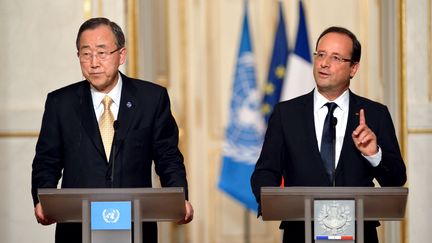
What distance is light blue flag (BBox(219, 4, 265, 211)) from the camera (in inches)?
326

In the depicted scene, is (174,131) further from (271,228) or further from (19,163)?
(271,228)

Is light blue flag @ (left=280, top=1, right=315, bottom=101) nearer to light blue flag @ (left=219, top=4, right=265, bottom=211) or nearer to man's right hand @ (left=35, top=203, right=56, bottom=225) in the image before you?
light blue flag @ (left=219, top=4, right=265, bottom=211)

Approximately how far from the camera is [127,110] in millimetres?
4359

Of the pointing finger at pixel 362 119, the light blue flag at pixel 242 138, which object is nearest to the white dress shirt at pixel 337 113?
the pointing finger at pixel 362 119

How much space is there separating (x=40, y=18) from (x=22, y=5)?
0.15 m

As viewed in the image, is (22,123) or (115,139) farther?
(22,123)

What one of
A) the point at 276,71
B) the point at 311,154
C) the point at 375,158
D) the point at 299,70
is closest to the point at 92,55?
the point at 311,154

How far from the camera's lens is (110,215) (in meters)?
3.88

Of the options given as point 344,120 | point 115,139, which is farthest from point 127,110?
point 344,120

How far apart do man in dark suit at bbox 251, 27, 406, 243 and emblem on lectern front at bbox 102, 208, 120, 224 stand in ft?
2.20

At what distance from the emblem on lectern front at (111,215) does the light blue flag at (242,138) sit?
4434 millimetres

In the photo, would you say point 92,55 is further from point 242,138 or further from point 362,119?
point 242,138

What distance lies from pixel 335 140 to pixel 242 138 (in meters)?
4.08

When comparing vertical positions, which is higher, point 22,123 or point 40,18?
→ point 40,18
